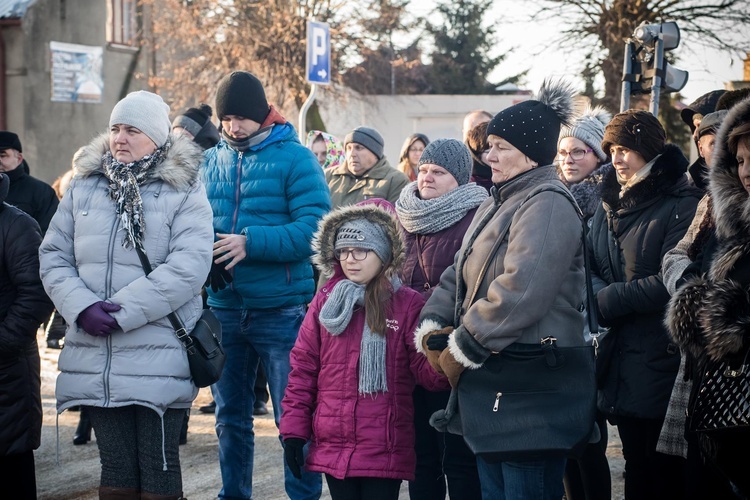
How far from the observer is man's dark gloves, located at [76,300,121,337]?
377 centimetres

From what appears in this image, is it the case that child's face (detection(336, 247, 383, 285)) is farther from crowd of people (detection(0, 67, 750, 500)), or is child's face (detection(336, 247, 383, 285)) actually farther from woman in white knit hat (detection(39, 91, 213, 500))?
woman in white knit hat (detection(39, 91, 213, 500))

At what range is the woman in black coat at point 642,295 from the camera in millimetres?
4012

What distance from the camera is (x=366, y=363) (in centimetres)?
386

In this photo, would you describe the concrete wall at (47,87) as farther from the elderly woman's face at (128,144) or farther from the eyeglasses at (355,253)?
the eyeglasses at (355,253)

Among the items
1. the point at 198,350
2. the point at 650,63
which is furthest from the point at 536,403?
the point at 650,63

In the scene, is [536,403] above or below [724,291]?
below

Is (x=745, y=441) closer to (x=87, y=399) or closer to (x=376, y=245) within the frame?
(x=376, y=245)

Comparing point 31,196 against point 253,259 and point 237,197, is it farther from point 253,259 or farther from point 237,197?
point 253,259

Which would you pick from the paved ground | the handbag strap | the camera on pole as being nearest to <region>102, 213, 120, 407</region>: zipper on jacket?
the handbag strap

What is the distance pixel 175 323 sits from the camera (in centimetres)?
398

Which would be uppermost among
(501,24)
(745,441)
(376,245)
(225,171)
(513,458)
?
(501,24)

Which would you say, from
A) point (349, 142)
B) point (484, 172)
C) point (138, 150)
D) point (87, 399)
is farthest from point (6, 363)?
point (349, 142)

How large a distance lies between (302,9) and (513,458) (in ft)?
72.6

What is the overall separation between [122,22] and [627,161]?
24.4m
